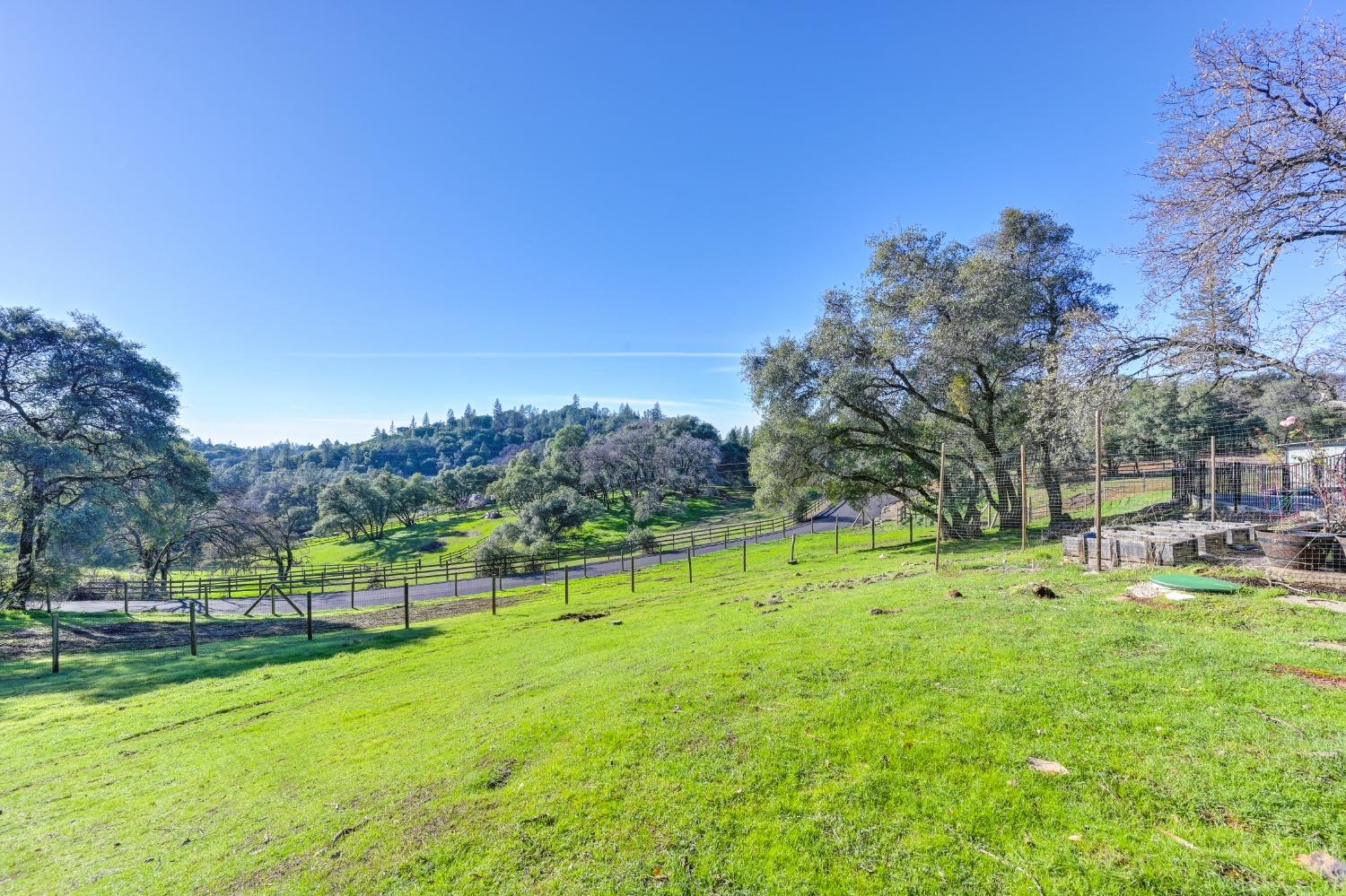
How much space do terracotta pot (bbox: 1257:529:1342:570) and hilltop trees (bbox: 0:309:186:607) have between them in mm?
33461

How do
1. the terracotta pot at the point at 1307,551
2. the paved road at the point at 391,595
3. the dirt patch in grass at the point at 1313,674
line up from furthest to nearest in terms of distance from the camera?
the paved road at the point at 391,595 → the terracotta pot at the point at 1307,551 → the dirt patch in grass at the point at 1313,674

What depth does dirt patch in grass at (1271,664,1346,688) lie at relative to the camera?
15.0 feet

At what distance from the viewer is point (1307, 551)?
7867mm

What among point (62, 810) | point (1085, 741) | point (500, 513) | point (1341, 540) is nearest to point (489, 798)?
point (1085, 741)

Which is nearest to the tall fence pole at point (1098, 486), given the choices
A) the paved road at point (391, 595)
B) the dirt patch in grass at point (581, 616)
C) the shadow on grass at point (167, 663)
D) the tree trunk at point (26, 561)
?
the dirt patch in grass at point (581, 616)

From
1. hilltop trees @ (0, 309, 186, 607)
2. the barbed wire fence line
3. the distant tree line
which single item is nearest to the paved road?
the barbed wire fence line

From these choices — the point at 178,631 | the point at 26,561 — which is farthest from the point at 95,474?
the point at 178,631

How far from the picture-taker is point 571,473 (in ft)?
231

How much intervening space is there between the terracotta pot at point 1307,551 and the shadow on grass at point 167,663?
Answer: 738 inches

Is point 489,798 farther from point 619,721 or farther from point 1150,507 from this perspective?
point 1150,507

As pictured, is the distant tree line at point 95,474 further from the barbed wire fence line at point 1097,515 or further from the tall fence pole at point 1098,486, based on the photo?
the tall fence pole at point 1098,486

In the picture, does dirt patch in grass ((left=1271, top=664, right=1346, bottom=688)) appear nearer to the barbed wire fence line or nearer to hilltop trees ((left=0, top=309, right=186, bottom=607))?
the barbed wire fence line

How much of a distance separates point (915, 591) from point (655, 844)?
848 cm

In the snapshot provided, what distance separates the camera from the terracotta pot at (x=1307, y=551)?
775cm
